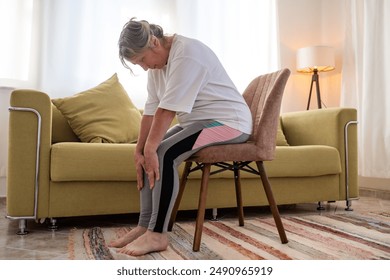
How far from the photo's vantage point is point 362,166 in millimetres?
3180

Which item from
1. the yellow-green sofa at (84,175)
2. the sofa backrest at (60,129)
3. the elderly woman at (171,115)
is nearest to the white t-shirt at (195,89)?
the elderly woman at (171,115)

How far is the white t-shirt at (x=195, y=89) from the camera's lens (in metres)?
1.38

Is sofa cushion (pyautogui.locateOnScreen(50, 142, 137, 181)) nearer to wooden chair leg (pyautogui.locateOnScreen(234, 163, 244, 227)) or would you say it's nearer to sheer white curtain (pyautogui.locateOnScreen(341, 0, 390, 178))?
wooden chair leg (pyautogui.locateOnScreen(234, 163, 244, 227))

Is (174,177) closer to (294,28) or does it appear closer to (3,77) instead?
(3,77)

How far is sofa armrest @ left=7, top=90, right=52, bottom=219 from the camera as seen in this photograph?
5.75ft

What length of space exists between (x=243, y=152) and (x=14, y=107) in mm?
1056

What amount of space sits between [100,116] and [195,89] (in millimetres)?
1081

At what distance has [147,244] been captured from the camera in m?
1.40

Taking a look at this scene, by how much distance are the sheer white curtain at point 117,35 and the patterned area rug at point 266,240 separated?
143cm

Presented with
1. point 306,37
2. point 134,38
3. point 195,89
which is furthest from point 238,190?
point 306,37

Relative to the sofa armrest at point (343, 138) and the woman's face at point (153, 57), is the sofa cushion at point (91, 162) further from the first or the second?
the sofa armrest at point (343, 138)

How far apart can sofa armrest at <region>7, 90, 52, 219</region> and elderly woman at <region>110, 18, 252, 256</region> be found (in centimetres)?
52

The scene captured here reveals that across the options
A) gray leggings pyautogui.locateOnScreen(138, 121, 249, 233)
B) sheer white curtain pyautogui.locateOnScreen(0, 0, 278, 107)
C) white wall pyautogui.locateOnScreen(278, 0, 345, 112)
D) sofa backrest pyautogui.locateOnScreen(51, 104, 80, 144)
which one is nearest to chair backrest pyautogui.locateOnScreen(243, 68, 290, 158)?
gray leggings pyautogui.locateOnScreen(138, 121, 249, 233)

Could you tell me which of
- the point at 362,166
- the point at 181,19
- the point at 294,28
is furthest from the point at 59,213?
the point at 294,28
